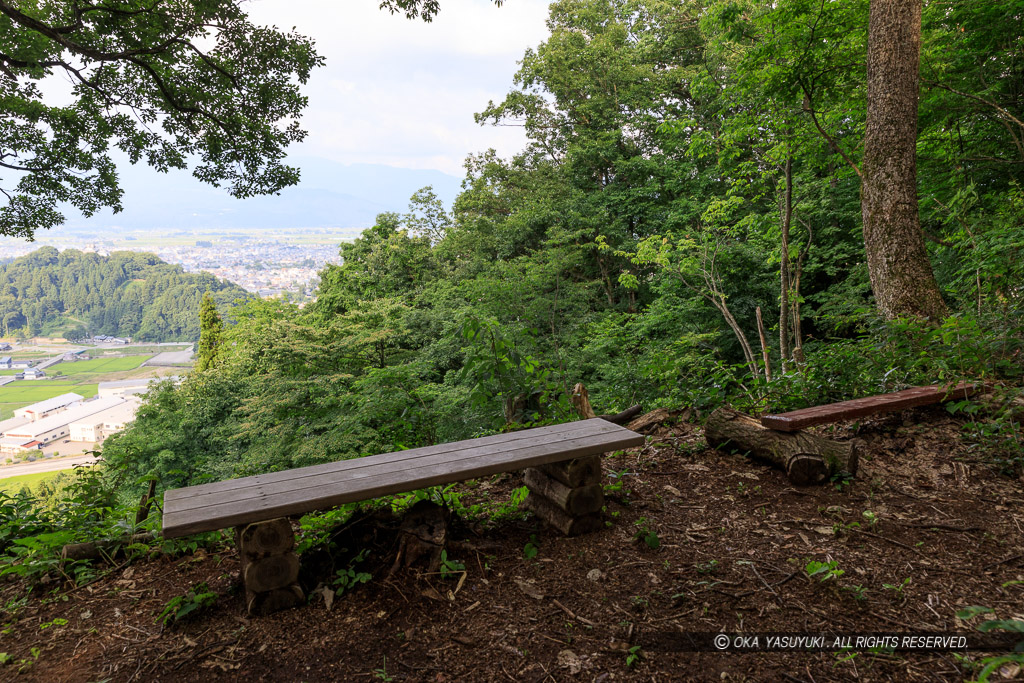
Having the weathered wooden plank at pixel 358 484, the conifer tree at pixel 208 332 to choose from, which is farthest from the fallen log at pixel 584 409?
the conifer tree at pixel 208 332

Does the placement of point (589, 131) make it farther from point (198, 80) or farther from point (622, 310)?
point (198, 80)

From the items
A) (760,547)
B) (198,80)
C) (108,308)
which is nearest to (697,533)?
(760,547)

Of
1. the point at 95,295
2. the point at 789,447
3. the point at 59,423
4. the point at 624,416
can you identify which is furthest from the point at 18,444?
the point at 789,447

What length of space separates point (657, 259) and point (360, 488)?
8755 mm

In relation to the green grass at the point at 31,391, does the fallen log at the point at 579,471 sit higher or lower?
higher

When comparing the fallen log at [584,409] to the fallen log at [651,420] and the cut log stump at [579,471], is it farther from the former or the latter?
the cut log stump at [579,471]

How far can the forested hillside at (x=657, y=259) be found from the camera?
4379 millimetres

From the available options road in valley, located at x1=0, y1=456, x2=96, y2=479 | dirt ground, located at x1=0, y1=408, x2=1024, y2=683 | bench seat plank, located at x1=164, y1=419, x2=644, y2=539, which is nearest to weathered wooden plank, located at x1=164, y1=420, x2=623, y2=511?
bench seat plank, located at x1=164, y1=419, x2=644, y2=539

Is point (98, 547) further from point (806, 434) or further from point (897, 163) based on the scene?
point (897, 163)

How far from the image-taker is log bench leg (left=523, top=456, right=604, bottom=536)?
8.63 ft

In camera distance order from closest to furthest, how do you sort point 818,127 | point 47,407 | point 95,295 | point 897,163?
point 897,163
point 818,127
point 47,407
point 95,295

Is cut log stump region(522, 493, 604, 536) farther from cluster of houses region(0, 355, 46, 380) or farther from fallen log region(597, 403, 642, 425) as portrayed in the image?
cluster of houses region(0, 355, 46, 380)

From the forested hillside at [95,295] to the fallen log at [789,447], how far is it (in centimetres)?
3394

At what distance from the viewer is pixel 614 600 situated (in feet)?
7.11
